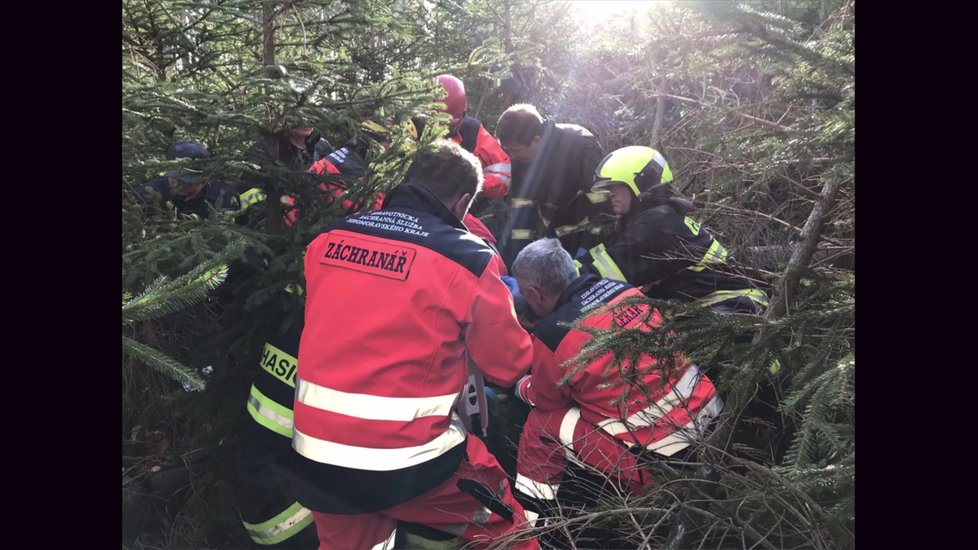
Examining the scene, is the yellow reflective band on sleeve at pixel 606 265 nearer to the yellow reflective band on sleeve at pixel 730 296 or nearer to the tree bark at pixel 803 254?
the yellow reflective band on sleeve at pixel 730 296

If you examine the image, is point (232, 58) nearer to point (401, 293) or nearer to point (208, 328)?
point (208, 328)

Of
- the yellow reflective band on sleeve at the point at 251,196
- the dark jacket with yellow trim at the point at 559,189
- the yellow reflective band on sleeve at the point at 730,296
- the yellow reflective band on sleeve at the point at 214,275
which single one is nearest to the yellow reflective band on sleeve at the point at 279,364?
the yellow reflective band on sleeve at the point at 251,196

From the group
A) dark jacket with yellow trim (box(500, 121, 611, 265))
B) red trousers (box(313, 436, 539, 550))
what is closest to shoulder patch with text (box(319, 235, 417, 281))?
red trousers (box(313, 436, 539, 550))

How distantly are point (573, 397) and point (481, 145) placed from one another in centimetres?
277

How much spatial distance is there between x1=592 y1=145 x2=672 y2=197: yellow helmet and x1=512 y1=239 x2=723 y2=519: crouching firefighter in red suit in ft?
3.88

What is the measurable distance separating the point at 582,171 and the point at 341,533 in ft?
11.1

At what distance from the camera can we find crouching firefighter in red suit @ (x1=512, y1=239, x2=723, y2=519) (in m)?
2.93

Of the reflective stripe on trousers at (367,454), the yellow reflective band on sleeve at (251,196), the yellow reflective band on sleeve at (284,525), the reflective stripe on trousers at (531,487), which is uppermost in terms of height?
the yellow reflective band on sleeve at (251,196)

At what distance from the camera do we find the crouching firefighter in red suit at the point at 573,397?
2932 millimetres

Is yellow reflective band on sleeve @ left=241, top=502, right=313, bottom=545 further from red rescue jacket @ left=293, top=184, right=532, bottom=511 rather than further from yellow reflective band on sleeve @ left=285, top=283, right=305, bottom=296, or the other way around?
yellow reflective band on sleeve @ left=285, top=283, right=305, bottom=296

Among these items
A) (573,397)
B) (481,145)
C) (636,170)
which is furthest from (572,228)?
(573,397)

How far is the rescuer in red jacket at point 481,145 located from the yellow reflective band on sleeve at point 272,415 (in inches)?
108

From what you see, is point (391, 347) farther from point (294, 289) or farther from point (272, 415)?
point (294, 289)

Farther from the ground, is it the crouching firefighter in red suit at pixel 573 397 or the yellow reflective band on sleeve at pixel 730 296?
the yellow reflective band on sleeve at pixel 730 296
